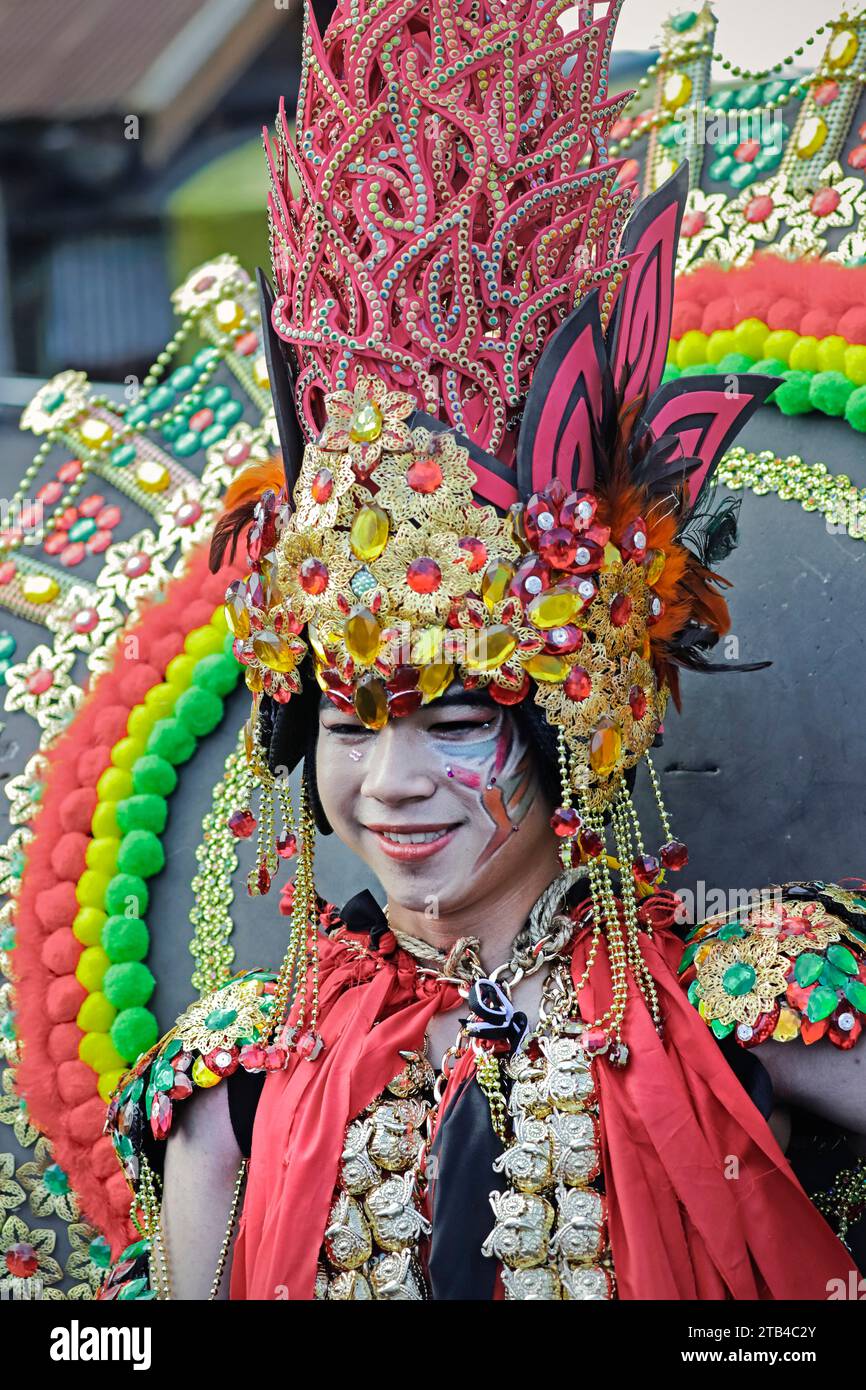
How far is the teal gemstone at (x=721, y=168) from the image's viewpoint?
8.96 ft

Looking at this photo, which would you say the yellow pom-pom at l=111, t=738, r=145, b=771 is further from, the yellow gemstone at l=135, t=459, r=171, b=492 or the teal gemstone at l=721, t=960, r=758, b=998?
the teal gemstone at l=721, t=960, r=758, b=998

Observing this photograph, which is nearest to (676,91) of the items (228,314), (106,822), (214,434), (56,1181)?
(228,314)

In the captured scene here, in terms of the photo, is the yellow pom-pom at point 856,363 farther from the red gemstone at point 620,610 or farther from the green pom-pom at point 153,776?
the green pom-pom at point 153,776

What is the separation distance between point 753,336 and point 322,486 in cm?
98

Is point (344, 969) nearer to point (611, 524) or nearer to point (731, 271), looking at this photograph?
point (611, 524)

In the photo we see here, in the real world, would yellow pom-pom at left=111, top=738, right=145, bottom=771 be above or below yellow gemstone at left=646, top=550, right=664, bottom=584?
below

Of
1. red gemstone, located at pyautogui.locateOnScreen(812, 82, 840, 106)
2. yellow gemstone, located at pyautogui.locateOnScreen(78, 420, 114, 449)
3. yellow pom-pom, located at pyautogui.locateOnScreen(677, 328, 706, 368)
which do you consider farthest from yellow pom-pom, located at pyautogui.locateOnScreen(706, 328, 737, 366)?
yellow gemstone, located at pyautogui.locateOnScreen(78, 420, 114, 449)

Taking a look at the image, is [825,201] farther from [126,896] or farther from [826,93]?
[126,896]

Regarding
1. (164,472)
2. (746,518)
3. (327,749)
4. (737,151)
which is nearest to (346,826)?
(327,749)

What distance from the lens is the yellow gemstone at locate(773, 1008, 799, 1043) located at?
1855 millimetres

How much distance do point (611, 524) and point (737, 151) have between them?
1.11 meters

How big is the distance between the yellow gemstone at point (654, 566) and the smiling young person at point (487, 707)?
0.01 meters

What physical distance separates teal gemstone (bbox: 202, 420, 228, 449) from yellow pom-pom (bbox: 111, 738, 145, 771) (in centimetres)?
55

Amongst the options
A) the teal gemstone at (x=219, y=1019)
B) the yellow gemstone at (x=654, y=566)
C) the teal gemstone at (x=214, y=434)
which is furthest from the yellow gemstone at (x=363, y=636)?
the teal gemstone at (x=214, y=434)
